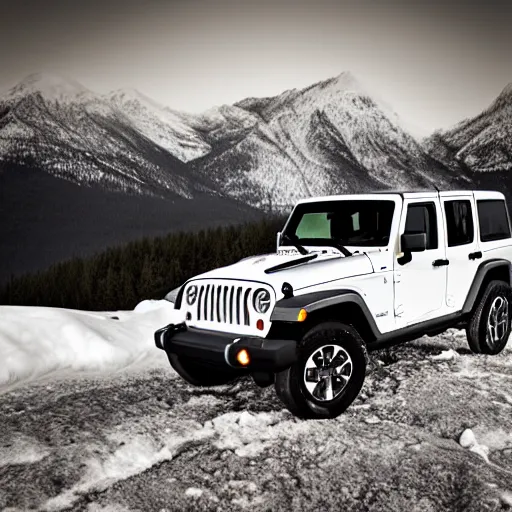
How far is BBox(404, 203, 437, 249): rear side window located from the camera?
17.4ft

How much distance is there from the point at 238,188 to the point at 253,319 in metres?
31.6

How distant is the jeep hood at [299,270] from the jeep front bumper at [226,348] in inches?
18.1

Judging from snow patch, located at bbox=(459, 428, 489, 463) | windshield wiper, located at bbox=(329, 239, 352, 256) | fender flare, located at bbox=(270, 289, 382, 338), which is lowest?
snow patch, located at bbox=(459, 428, 489, 463)

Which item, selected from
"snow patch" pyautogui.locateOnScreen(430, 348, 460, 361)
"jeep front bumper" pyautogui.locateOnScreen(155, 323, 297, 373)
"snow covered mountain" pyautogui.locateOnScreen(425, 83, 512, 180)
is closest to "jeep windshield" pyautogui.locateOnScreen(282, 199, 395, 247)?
"jeep front bumper" pyautogui.locateOnScreen(155, 323, 297, 373)

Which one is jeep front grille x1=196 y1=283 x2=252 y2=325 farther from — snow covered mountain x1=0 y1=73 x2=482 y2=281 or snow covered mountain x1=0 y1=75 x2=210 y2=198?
snow covered mountain x1=0 y1=75 x2=210 y2=198

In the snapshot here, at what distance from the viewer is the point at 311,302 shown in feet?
13.5

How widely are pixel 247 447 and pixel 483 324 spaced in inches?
132

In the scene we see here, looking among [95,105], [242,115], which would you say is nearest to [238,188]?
[242,115]

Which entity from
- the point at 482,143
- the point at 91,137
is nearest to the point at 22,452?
the point at 91,137

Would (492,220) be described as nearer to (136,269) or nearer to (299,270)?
(299,270)

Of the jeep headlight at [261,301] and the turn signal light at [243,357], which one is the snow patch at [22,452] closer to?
the turn signal light at [243,357]

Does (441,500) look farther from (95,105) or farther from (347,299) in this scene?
(95,105)

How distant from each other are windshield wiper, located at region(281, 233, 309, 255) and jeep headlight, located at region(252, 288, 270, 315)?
3.38 feet

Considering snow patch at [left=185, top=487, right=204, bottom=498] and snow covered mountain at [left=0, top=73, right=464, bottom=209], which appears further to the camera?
snow covered mountain at [left=0, top=73, right=464, bottom=209]
